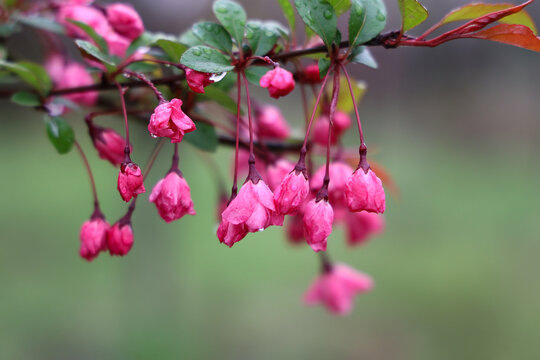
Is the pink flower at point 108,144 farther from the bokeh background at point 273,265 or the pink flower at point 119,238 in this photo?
the bokeh background at point 273,265

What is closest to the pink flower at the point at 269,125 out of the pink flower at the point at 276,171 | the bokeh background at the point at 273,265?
the pink flower at the point at 276,171

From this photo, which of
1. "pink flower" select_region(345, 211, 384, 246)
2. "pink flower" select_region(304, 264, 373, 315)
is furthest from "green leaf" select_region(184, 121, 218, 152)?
"pink flower" select_region(304, 264, 373, 315)

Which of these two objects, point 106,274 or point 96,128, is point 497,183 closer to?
point 106,274

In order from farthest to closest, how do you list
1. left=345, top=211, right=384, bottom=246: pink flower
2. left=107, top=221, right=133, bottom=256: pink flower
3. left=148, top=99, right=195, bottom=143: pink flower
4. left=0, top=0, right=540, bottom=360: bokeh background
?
left=0, top=0, right=540, bottom=360: bokeh background
left=345, top=211, right=384, bottom=246: pink flower
left=107, top=221, right=133, bottom=256: pink flower
left=148, top=99, right=195, bottom=143: pink flower

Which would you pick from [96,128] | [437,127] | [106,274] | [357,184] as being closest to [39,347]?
[106,274]

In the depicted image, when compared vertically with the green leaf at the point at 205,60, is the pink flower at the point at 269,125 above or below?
below

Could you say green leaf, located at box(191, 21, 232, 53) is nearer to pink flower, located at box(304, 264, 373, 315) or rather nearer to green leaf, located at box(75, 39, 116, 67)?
green leaf, located at box(75, 39, 116, 67)

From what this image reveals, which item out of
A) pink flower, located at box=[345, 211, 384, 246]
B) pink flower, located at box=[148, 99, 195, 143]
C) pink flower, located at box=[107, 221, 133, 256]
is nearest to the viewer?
pink flower, located at box=[148, 99, 195, 143]

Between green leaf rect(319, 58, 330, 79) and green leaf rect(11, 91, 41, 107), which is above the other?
green leaf rect(319, 58, 330, 79)
